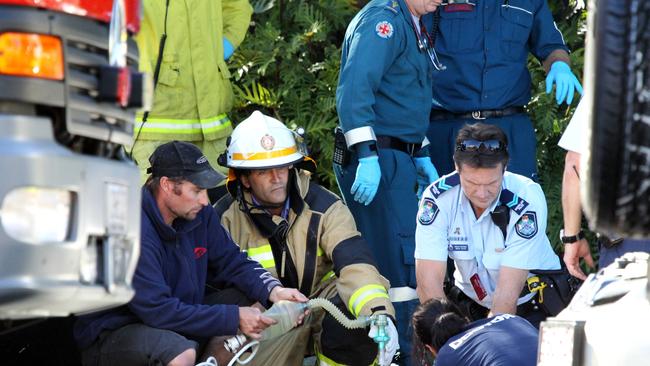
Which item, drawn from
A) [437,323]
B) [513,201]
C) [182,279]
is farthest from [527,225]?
[182,279]

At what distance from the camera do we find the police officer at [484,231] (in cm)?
598

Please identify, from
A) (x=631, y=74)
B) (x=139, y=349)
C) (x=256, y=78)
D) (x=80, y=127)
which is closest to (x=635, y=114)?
(x=631, y=74)

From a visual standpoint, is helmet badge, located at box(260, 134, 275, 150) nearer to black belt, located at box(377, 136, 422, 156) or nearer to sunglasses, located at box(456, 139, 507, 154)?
black belt, located at box(377, 136, 422, 156)

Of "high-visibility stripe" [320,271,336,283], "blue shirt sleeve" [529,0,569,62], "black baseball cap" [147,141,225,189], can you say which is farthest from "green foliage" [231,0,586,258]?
"black baseball cap" [147,141,225,189]

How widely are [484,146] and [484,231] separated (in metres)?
0.43

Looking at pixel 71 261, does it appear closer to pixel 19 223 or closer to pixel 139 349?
pixel 19 223

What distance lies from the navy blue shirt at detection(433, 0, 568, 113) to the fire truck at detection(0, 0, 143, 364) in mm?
3709

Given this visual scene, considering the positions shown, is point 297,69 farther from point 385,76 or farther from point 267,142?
point 267,142

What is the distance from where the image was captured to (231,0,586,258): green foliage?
7.42 meters

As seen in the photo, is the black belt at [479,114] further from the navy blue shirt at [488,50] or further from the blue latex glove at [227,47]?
the blue latex glove at [227,47]

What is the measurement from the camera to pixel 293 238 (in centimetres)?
619

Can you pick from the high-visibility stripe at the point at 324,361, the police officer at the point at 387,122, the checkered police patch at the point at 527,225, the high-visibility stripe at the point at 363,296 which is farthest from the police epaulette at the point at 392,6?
the high-visibility stripe at the point at 324,361

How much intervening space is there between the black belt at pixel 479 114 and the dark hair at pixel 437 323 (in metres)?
1.49

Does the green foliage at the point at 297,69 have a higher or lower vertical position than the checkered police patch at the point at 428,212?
higher
